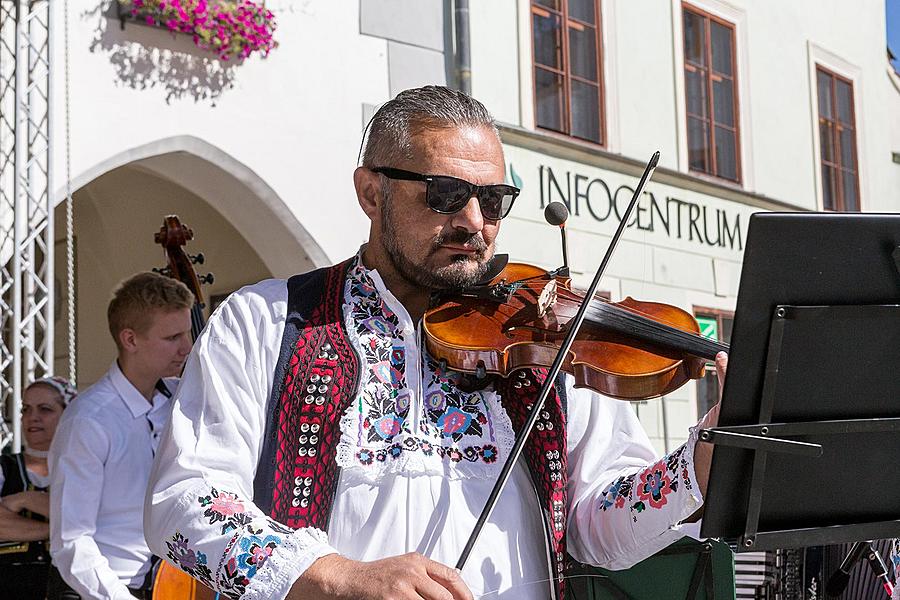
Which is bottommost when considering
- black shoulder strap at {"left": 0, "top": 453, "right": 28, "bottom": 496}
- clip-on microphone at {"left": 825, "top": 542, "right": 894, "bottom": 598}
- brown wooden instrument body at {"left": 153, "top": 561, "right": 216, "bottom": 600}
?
clip-on microphone at {"left": 825, "top": 542, "right": 894, "bottom": 598}

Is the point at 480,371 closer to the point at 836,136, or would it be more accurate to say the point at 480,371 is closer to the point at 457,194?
the point at 457,194

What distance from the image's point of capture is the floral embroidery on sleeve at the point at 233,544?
1.79 metres

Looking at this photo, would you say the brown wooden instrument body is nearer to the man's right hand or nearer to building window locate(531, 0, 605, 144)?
the man's right hand

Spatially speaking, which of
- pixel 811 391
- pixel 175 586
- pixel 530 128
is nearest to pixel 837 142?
pixel 530 128

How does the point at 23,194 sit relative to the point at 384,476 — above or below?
above

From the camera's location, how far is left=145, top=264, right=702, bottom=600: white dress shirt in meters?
1.85

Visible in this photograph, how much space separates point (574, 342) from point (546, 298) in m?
0.14

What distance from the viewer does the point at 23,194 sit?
604 cm

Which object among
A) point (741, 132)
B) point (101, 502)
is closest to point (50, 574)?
point (101, 502)

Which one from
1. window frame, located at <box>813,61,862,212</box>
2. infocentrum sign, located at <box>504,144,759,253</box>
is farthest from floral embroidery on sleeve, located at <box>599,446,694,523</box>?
window frame, located at <box>813,61,862,212</box>

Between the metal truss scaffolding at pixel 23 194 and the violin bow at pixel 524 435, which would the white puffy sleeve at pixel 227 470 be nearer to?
the violin bow at pixel 524 435

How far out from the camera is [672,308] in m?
2.47

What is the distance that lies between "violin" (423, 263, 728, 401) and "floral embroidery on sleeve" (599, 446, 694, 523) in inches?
6.8

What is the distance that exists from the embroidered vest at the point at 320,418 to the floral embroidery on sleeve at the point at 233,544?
0.52 feet
